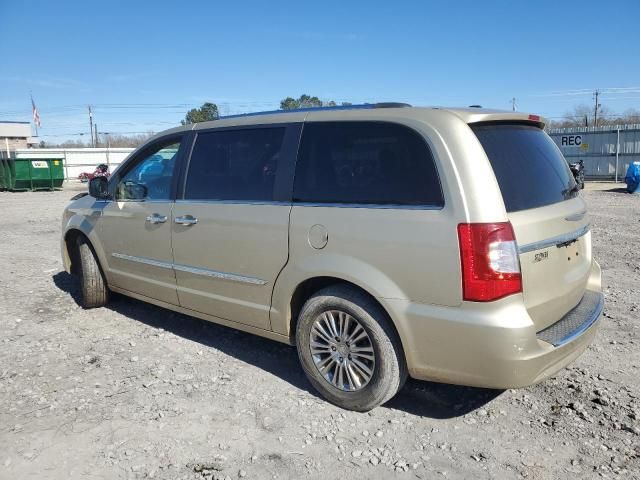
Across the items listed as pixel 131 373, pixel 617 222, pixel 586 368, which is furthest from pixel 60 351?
pixel 617 222

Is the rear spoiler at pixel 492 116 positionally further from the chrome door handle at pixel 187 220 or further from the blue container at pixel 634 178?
the blue container at pixel 634 178

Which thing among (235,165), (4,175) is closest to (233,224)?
(235,165)

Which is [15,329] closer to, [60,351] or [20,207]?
[60,351]

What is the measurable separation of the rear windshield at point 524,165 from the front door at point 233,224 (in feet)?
4.31

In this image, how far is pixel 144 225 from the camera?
4.65 metres

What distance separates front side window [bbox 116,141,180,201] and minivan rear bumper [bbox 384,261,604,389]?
2418 mm

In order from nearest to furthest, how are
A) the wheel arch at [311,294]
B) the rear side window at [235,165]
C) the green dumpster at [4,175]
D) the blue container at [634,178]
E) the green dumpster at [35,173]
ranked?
the wheel arch at [311,294], the rear side window at [235,165], the blue container at [634,178], the green dumpster at [35,173], the green dumpster at [4,175]

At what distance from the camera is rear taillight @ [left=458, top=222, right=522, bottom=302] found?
9.16 feet

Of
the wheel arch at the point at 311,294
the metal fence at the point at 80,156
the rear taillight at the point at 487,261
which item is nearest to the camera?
the rear taillight at the point at 487,261

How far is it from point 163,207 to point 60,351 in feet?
4.90

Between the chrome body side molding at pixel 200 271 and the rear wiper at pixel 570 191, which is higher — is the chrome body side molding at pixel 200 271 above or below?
below

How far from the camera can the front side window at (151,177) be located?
4578 millimetres

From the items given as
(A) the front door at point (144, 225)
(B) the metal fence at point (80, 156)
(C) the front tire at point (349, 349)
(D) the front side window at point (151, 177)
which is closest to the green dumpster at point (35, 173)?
(B) the metal fence at point (80, 156)

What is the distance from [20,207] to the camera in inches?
740
